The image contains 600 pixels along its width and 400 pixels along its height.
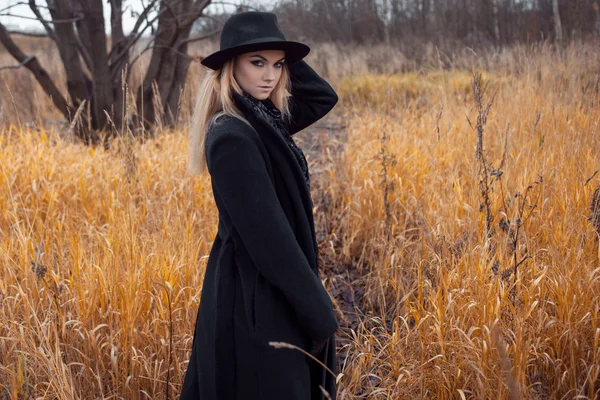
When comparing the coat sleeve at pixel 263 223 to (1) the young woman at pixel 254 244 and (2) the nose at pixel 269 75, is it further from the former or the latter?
(2) the nose at pixel 269 75

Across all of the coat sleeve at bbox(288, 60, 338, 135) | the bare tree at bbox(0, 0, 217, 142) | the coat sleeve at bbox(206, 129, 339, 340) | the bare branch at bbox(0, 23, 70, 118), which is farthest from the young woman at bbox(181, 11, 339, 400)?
the bare branch at bbox(0, 23, 70, 118)

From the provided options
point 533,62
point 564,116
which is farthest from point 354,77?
point 564,116

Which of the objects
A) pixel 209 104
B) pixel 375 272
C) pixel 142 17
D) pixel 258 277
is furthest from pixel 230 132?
pixel 142 17

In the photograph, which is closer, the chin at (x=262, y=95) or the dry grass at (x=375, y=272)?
the chin at (x=262, y=95)

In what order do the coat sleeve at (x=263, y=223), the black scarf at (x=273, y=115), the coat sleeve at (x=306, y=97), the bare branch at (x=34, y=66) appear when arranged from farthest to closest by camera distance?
the bare branch at (x=34, y=66), the coat sleeve at (x=306, y=97), the black scarf at (x=273, y=115), the coat sleeve at (x=263, y=223)

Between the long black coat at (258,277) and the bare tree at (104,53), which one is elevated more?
the bare tree at (104,53)

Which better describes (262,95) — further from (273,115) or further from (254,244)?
(254,244)

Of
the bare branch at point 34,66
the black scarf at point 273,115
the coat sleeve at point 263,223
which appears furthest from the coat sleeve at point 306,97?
the bare branch at point 34,66

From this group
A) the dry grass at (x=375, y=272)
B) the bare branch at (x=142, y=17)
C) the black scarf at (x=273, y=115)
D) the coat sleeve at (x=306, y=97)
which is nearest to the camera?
the black scarf at (x=273, y=115)

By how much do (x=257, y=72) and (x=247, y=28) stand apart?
0.13m

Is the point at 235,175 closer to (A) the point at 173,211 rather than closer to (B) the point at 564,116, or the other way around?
(A) the point at 173,211

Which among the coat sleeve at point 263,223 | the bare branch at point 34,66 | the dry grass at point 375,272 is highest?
the bare branch at point 34,66

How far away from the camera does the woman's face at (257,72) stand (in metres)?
1.52

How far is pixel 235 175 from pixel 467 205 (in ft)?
6.59
